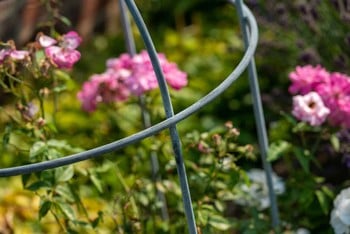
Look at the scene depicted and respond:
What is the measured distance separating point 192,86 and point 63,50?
1.44 meters

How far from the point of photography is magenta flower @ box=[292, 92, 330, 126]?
6.57 feet

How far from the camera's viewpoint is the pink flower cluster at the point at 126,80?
2.12 meters

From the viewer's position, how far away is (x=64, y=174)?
6.25ft

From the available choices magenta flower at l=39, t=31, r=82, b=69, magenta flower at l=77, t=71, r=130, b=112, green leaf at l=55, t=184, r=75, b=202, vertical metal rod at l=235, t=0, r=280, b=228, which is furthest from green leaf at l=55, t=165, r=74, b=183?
vertical metal rod at l=235, t=0, r=280, b=228

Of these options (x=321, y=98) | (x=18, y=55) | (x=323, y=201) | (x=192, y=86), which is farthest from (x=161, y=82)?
(x=192, y=86)

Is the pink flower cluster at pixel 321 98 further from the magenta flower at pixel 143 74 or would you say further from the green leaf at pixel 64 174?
the green leaf at pixel 64 174

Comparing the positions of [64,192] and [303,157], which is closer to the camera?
[64,192]

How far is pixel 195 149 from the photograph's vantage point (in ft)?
6.81

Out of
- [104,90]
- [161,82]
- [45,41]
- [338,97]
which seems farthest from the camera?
[104,90]

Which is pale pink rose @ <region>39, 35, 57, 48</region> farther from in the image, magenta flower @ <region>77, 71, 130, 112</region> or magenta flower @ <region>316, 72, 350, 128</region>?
magenta flower @ <region>316, 72, 350, 128</region>

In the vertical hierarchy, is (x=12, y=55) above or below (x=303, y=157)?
above

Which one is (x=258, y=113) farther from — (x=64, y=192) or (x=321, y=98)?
(x=64, y=192)

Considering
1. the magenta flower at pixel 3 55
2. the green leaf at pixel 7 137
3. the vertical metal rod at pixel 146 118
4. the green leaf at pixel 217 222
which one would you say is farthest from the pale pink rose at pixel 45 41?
the green leaf at pixel 217 222

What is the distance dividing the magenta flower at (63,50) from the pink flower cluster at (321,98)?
594 millimetres
